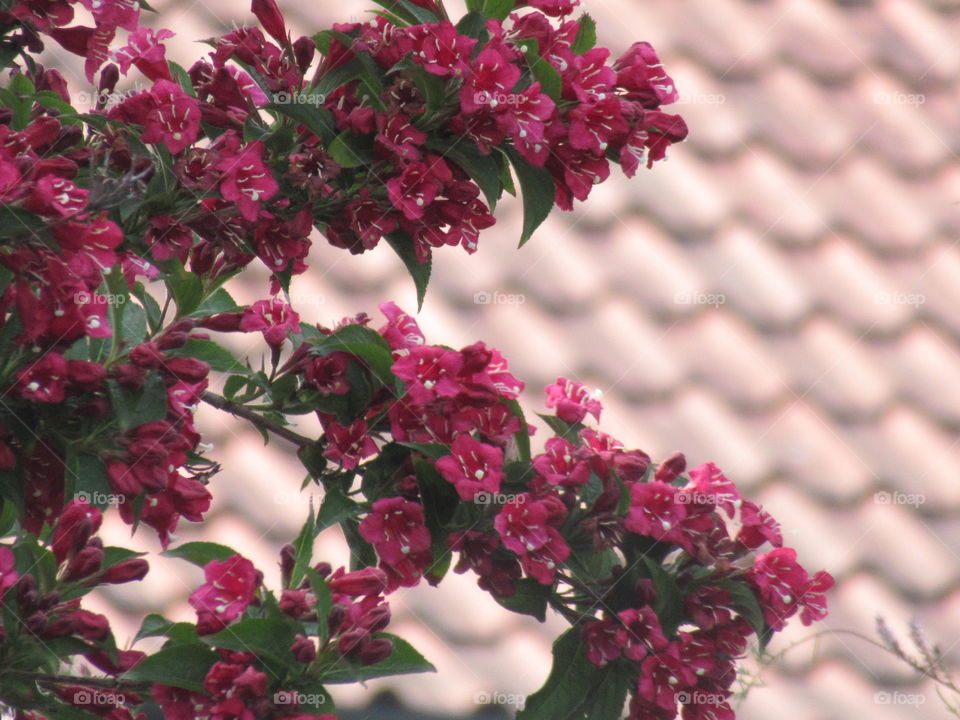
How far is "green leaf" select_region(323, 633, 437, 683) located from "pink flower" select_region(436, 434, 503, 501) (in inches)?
3.5

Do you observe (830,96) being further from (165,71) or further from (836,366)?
(165,71)

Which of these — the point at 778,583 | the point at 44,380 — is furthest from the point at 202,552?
the point at 778,583

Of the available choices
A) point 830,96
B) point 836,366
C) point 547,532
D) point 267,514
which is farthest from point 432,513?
point 830,96

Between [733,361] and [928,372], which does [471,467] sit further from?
[928,372]

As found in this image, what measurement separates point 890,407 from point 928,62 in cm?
49

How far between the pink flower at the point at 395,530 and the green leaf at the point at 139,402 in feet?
0.46

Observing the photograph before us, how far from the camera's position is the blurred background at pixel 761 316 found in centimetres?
144

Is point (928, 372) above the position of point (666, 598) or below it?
above

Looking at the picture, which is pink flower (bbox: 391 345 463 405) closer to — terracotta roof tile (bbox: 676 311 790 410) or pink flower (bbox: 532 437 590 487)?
pink flower (bbox: 532 437 590 487)

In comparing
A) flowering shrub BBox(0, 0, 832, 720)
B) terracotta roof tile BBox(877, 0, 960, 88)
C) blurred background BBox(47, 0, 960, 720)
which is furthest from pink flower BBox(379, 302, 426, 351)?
terracotta roof tile BBox(877, 0, 960, 88)

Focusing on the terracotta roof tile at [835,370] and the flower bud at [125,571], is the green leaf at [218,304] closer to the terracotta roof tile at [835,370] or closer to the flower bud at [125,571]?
the flower bud at [125,571]

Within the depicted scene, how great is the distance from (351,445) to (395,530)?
→ 2.3 inches

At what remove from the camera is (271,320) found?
2.40ft

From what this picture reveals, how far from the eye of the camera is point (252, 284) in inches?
60.0
